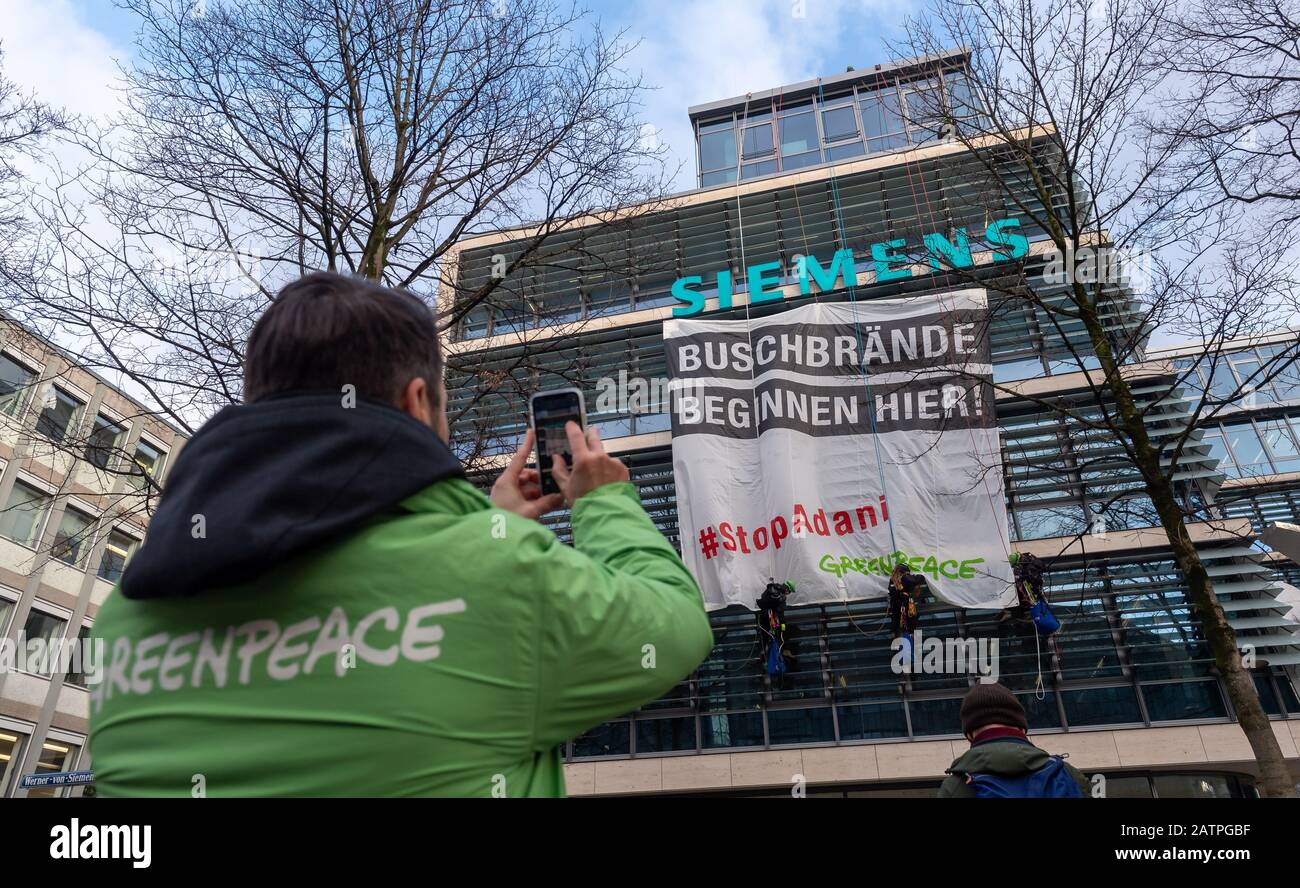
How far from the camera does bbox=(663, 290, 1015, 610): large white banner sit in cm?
1352

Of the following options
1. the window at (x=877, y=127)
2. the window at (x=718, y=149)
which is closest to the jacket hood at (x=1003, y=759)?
the window at (x=877, y=127)

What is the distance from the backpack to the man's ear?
334cm

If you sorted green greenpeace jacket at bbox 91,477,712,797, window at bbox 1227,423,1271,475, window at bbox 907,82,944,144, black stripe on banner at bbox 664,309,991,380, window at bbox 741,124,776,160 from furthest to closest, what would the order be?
window at bbox 741,124,776,160
window at bbox 1227,423,1271,475
black stripe on banner at bbox 664,309,991,380
window at bbox 907,82,944,144
green greenpeace jacket at bbox 91,477,712,797

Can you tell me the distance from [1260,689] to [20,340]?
19.3 meters

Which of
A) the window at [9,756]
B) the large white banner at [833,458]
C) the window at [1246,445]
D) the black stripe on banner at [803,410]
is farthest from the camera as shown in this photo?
the window at [9,756]

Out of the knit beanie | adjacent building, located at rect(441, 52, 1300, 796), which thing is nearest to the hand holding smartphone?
the knit beanie

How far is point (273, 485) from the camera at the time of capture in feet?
3.36

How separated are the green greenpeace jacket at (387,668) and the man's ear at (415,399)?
230mm

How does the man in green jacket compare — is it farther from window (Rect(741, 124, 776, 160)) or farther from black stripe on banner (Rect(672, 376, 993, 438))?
window (Rect(741, 124, 776, 160))

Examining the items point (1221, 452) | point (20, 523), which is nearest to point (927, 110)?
point (1221, 452)

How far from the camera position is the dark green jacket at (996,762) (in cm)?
370

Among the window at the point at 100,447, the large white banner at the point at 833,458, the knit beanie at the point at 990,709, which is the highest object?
the large white banner at the point at 833,458
